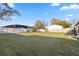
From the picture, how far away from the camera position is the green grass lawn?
2078 millimetres

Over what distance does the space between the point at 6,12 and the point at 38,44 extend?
45 centimetres

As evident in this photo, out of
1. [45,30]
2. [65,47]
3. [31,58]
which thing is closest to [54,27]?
[45,30]

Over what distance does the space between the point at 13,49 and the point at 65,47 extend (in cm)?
51

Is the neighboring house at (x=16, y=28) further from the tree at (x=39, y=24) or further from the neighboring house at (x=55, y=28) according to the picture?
the neighboring house at (x=55, y=28)

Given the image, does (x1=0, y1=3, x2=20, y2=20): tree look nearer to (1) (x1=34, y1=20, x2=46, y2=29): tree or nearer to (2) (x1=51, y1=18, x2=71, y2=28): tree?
(1) (x1=34, y1=20, x2=46, y2=29): tree

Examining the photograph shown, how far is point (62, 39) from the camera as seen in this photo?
6.99 ft

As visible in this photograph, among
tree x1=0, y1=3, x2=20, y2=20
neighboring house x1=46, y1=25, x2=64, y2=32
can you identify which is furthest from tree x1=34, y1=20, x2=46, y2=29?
tree x1=0, y1=3, x2=20, y2=20

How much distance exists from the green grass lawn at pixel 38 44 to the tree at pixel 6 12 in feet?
0.59

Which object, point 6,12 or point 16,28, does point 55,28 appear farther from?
point 6,12

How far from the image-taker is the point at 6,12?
7.02ft

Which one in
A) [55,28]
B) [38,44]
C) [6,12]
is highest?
[6,12]

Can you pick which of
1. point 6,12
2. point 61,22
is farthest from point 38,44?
point 6,12

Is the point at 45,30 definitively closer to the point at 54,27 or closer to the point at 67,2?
the point at 54,27

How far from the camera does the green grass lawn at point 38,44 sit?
2.08 m
